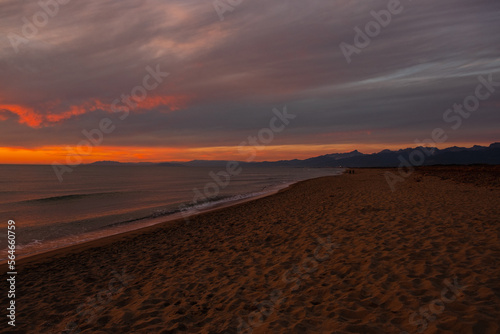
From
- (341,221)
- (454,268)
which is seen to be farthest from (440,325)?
(341,221)

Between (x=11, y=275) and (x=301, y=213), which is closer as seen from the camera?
(x=11, y=275)

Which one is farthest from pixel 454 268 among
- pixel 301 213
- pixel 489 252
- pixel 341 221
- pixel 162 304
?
pixel 301 213

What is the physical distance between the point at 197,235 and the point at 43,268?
5.84 meters

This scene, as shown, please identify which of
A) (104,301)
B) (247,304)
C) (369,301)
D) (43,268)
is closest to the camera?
(369,301)

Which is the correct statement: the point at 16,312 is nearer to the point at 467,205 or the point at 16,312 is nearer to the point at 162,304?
the point at 162,304

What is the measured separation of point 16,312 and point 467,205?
59.4 feet

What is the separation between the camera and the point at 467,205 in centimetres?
1309

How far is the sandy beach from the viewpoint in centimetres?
451

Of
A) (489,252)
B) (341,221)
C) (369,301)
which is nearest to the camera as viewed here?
(369,301)

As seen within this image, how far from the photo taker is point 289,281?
6195 millimetres

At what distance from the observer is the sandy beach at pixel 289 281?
4512 millimetres

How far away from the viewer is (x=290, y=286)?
591 centimetres

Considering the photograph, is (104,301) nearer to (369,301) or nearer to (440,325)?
(369,301)

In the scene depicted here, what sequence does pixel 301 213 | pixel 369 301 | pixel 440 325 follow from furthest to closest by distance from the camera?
pixel 301 213 < pixel 369 301 < pixel 440 325
